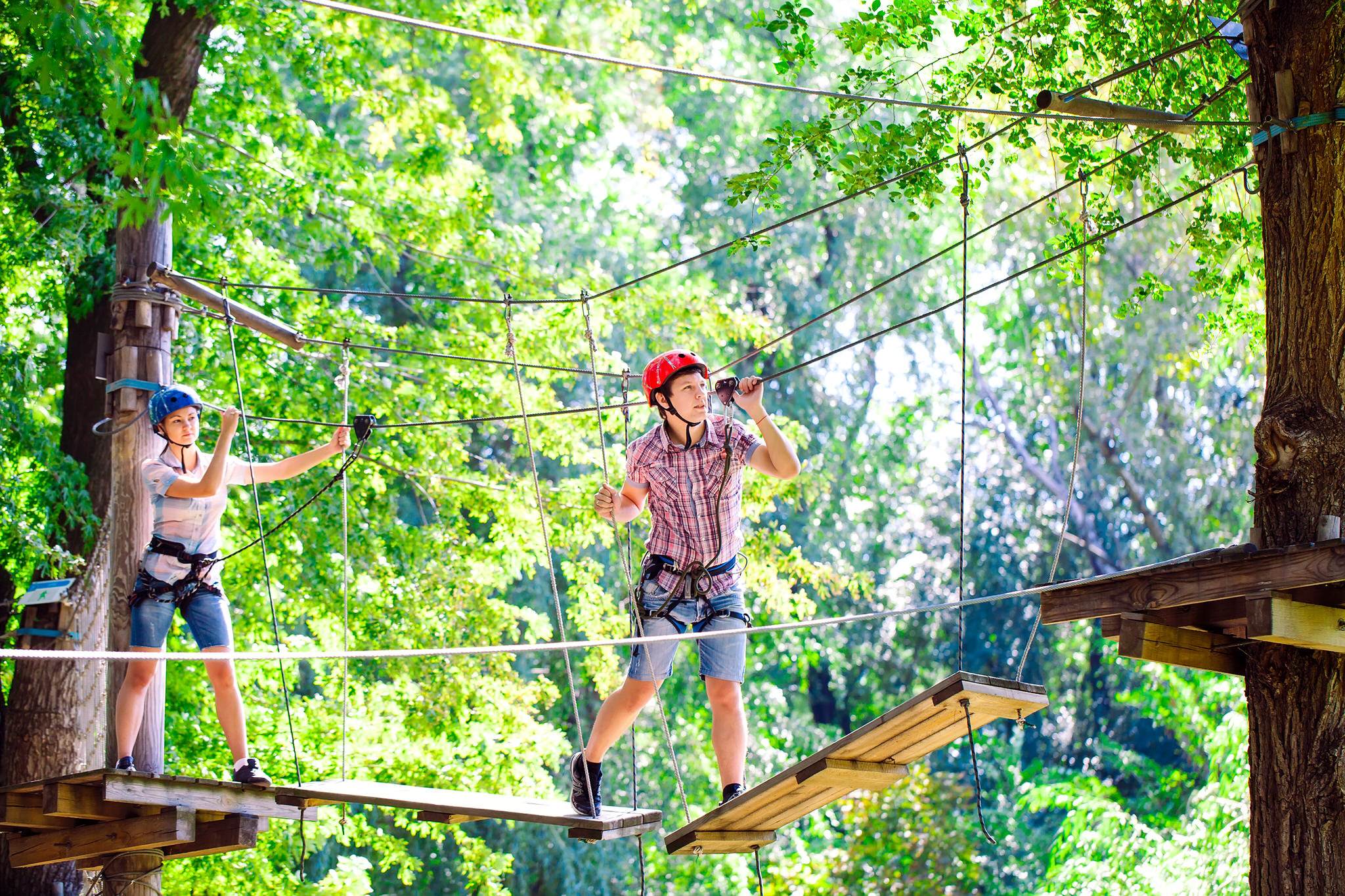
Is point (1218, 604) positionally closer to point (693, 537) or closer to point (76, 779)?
point (693, 537)

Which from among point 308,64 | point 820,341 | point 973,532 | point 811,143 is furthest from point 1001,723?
point 811,143

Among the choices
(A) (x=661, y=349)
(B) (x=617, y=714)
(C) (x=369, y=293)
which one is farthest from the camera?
(A) (x=661, y=349)

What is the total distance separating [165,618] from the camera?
4668mm

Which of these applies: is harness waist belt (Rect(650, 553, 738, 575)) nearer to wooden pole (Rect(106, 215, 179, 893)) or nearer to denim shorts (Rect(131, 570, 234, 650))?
denim shorts (Rect(131, 570, 234, 650))

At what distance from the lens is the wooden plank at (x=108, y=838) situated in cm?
465

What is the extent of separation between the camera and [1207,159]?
5.43 metres

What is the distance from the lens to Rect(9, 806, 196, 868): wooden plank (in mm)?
4648

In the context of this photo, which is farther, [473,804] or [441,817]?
[441,817]

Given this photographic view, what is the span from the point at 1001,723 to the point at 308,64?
1041 cm

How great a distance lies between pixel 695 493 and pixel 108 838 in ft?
7.69

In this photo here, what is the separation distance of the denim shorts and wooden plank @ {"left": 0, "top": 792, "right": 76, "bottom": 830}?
672 mm

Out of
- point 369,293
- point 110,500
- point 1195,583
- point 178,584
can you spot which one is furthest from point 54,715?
point 1195,583

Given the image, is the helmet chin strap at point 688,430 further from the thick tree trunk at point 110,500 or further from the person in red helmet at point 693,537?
the thick tree trunk at point 110,500

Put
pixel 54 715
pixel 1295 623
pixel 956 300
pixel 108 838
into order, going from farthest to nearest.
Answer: pixel 54 715 → pixel 956 300 → pixel 108 838 → pixel 1295 623
